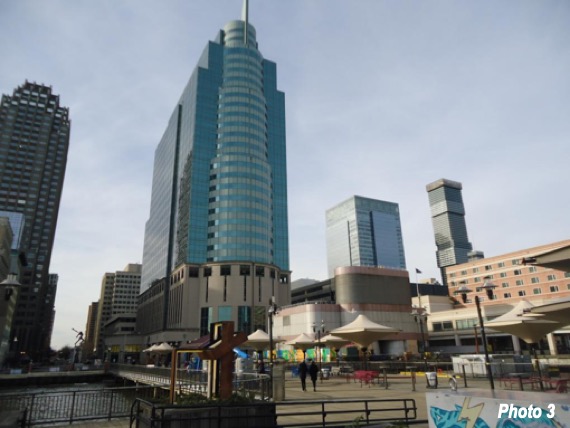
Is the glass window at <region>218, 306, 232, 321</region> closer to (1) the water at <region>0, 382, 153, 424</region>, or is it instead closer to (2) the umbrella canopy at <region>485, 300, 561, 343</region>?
(1) the water at <region>0, 382, 153, 424</region>

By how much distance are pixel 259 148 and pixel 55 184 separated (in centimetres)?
10043

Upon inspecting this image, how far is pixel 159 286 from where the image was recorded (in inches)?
4865

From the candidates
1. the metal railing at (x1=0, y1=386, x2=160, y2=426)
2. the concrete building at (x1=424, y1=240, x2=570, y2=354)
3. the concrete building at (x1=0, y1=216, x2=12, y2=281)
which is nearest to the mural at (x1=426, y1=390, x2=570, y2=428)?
the metal railing at (x1=0, y1=386, x2=160, y2=426)

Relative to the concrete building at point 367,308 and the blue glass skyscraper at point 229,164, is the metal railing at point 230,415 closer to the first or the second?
the concrete building at point 367,308

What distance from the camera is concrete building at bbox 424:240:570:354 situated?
81.6m

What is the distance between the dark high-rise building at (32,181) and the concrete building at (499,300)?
448 feet

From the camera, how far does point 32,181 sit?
15488 centimetres

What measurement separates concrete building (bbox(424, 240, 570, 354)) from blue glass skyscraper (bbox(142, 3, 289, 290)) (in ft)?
138

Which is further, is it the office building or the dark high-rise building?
the dark high-rise building

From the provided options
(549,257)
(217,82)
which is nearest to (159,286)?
(217,82)

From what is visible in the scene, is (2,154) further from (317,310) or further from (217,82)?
(317,310)

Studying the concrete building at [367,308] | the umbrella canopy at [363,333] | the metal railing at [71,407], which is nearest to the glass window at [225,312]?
the concrete building at [367,308]

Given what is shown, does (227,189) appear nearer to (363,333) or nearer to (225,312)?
(225,312)

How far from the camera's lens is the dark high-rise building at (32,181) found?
149m
